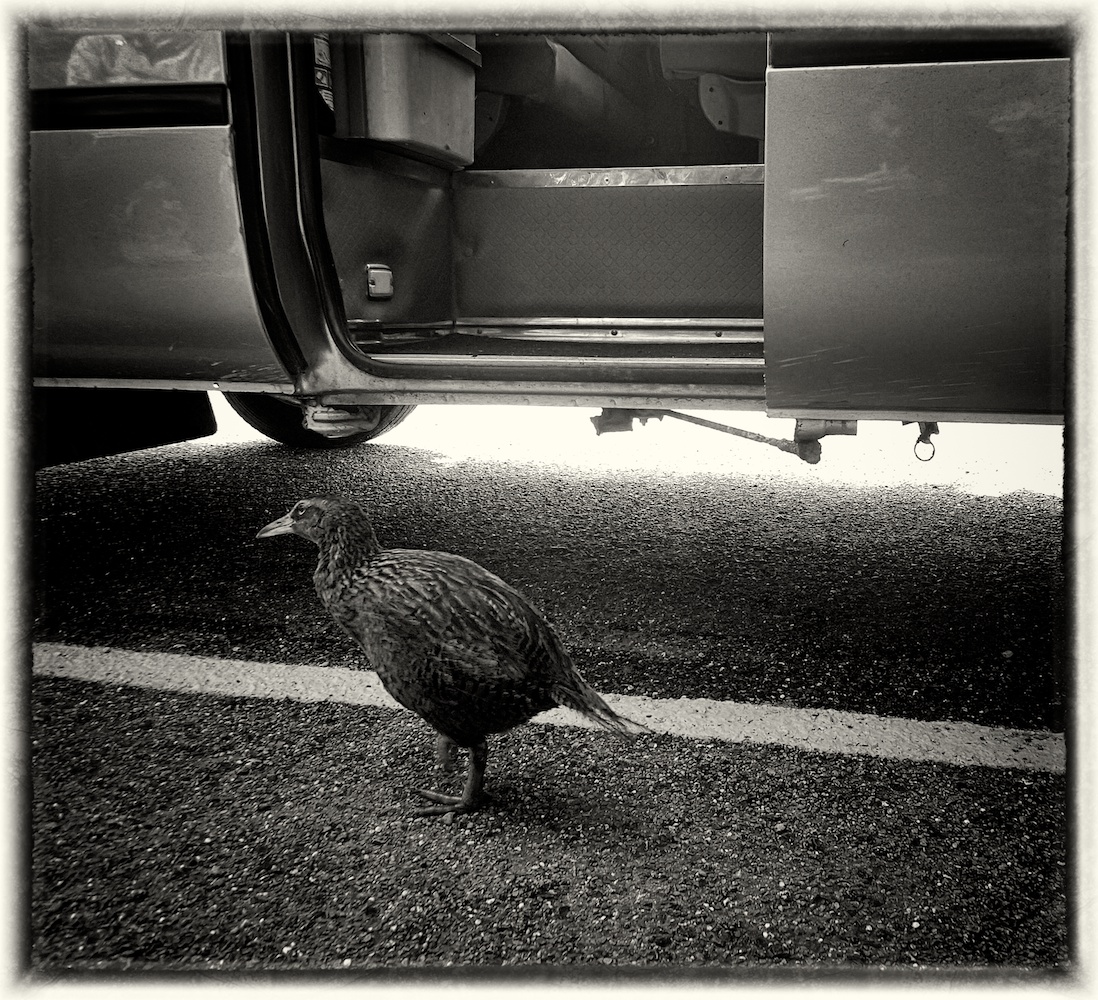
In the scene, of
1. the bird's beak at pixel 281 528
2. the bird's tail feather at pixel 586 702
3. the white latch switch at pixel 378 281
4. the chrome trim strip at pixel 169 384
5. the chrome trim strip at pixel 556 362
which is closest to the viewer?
the bird's tail feather at pixel 586 702

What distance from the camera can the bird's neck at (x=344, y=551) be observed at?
1.88 meters

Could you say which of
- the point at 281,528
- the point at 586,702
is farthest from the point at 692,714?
the point at 281,528

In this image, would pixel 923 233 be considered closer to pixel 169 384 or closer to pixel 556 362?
pixel 556 362

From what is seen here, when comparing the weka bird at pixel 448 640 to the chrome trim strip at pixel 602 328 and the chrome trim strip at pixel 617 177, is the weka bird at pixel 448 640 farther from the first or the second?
the chrome trim strip at pixel 617 177

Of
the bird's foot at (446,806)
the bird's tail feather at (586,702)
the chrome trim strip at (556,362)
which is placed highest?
the chrome trim strip at (556,362)

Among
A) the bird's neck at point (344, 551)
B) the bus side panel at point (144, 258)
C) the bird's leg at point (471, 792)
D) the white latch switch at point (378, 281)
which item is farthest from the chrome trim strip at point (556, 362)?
the bird's leg at point (471, 792)

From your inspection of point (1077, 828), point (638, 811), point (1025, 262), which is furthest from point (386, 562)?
point (1025, 262)

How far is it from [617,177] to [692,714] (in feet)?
8.04

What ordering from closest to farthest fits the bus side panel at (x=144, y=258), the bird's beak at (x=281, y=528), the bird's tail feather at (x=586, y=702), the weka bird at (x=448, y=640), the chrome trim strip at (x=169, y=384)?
1. the weka bird at (x=448, y=640)
2. the bird's tail feather at (x=586, y=702)
3. the bird's beak at (x=281, y=528)
4. the bus side panel at (x=144, y=258)
5. the chrome trim strip at (x=169, y=384)

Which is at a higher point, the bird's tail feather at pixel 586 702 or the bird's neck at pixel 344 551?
the bird's neck at pixel 344 551

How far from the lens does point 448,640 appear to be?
1710 millimetres

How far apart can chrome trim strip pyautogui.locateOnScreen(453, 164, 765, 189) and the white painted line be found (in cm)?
232

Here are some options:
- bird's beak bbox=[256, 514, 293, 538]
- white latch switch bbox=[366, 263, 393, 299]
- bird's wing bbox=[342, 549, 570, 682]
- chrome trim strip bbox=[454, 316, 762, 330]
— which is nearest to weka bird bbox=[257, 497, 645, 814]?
bird's wing bbox=[342, 549, 570, 682]

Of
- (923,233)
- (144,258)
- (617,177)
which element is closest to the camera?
(923,233)
